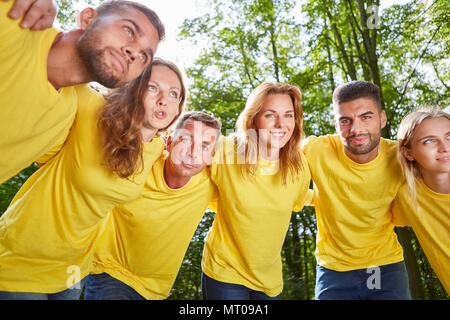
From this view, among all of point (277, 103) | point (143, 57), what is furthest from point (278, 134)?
point (143, 57)

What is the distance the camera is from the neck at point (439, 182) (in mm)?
2939

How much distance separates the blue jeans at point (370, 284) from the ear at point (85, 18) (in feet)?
9.66

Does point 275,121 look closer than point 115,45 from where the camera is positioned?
No

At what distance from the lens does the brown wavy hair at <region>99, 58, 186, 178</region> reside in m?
2.40

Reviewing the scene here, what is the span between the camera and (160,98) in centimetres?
265

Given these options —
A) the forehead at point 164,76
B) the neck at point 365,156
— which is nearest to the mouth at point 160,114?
the forehead at point 164,76

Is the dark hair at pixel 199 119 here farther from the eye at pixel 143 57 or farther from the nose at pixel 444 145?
the nose at pixel 444 145

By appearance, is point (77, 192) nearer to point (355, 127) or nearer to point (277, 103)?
point (277, 103)

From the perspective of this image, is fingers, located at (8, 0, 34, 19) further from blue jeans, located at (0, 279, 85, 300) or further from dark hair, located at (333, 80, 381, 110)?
dark hair, located at (333, 80, 381, 110)

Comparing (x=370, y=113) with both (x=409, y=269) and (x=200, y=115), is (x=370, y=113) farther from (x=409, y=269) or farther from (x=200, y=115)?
(x=409, y=269)

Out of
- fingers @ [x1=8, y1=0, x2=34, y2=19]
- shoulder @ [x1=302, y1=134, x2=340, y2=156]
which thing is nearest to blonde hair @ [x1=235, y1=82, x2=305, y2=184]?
shoulder @ [x1=302, y1=134, x2=340, y2=156]

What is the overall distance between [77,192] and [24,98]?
80 centimetres

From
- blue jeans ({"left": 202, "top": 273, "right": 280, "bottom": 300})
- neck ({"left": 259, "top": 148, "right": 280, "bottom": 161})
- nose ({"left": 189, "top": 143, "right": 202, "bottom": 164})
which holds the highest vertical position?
neck ({"left": 259, "top": 148, "right": 280, "bottom": 161})
